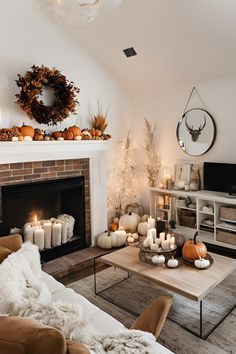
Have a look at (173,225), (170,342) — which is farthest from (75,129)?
(170,342)

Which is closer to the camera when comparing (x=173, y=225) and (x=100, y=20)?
(x=100, y=20)

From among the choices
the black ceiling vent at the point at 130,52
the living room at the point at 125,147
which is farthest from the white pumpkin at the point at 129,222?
the black ceiling vent at the point at 130,52

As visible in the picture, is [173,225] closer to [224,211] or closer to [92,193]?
[224,211]

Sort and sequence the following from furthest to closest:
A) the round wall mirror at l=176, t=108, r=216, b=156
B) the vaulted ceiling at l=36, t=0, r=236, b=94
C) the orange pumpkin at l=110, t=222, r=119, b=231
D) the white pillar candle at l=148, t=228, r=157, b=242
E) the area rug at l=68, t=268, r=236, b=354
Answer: the orange pumpkin at l=110, t=222, r=119, b=231, the round wall mirror at l=176, t=108, r=216, b=156, the vaulted ceiling at l=36, t=0, r=236, b=94, the white pillar candle at l=148, t=228, r=157, b=242, the area rug at l=68, t=268, r=236, b=354

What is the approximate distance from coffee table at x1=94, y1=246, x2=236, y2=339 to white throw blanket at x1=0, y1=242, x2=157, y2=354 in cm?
76

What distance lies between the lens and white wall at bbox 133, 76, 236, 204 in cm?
393

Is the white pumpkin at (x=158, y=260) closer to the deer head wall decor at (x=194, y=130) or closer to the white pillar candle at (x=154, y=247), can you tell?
the white pillar candle at (x=154, y=247)

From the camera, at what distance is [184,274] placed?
7.98 feet

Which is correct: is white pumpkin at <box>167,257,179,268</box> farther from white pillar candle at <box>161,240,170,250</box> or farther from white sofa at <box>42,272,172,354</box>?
white sofa at <box>42,272,172,354</box>

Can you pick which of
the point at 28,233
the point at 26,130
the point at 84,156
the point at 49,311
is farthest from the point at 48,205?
the point at 49,311

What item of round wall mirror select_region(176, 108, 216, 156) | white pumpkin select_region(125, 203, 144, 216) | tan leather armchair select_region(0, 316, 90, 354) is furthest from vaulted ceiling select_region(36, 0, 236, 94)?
tan leather armchair select_region(0, 316, 90, 354)

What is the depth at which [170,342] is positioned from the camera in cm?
219

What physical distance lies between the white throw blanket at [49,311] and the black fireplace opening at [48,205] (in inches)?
51.8

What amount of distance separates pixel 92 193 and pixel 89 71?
1.70 meters
